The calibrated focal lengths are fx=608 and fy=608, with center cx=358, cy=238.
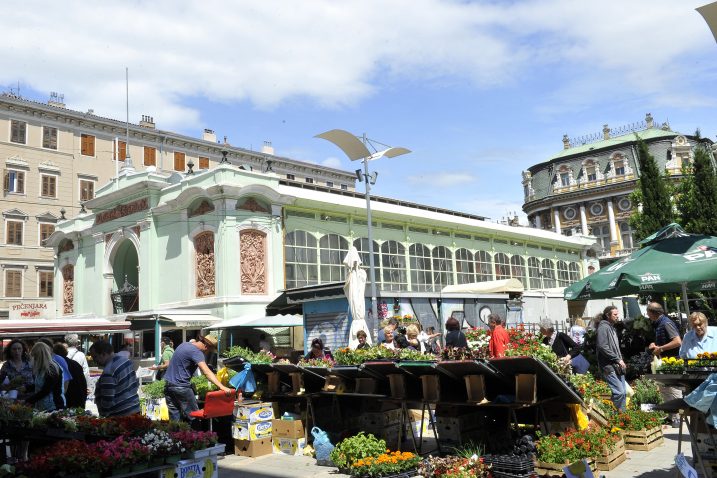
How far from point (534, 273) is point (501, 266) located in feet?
13.1

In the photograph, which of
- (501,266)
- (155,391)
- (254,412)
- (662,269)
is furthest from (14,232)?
(662,269)

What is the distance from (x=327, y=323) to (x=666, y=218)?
18909mm

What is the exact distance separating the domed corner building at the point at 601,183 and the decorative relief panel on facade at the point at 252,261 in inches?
1821

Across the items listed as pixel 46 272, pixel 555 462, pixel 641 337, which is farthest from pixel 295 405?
pixel 46 272

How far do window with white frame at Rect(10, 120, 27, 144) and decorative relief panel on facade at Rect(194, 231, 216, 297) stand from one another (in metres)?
21.2

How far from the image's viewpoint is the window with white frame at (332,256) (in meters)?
27.4

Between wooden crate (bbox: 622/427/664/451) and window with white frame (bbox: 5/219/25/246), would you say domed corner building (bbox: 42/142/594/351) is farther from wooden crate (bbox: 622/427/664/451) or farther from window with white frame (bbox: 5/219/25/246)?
wooden crate (bbox: 622/427/664/451)

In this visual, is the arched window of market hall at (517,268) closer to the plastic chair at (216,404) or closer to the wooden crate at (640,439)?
the wooden crate at (640,439)

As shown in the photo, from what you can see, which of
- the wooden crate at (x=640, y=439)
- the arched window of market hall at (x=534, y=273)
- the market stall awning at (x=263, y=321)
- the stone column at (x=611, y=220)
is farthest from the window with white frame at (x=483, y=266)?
the stone column at (x=611, y=220)

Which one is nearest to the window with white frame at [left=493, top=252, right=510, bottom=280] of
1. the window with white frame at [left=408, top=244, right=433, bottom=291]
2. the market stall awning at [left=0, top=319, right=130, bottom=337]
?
the window with white frame at [left=408, top=244, right=433, bottom=291]

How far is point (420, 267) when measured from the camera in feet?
104

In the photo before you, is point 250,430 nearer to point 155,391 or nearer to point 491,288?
point 155,391

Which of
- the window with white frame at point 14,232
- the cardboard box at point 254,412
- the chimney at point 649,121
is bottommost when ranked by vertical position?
the cardboard box at point 254,412

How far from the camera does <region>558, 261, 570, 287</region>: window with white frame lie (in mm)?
42544
